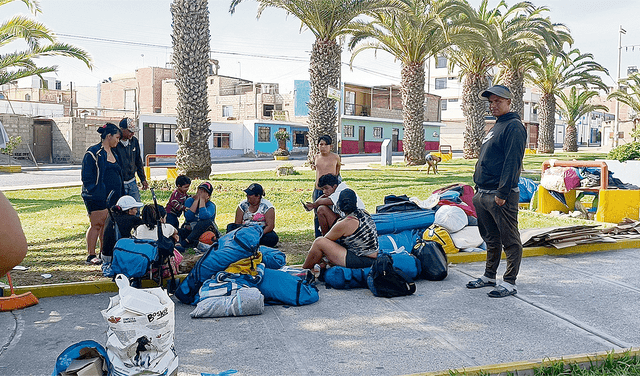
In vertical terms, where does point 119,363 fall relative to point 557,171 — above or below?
→ below

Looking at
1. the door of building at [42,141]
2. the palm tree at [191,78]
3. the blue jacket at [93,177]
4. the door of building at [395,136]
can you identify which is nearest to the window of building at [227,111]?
the door of building at [395,136]

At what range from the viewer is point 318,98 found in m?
21.4

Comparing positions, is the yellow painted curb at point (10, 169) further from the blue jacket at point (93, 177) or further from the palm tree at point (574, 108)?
the palm tree at point (574, 108)

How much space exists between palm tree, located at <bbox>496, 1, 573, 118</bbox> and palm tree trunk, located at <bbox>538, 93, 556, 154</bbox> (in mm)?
7480

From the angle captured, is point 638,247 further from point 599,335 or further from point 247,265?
point 247,265

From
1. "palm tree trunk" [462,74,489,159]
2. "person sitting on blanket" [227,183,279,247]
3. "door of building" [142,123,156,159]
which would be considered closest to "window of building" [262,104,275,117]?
"door of building" [142,123,156,159]

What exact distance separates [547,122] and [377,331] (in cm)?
3778

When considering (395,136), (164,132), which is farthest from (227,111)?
(395,136)

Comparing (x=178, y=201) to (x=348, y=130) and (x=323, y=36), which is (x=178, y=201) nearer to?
(x=323, y=36)

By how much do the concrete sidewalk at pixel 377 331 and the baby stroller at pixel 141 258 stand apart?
35 cm

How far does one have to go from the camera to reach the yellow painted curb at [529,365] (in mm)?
3432

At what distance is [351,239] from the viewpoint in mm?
5695

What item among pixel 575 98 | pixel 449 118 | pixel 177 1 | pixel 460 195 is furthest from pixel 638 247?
pixel 449 118

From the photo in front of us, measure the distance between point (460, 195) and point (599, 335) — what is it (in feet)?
15.4
